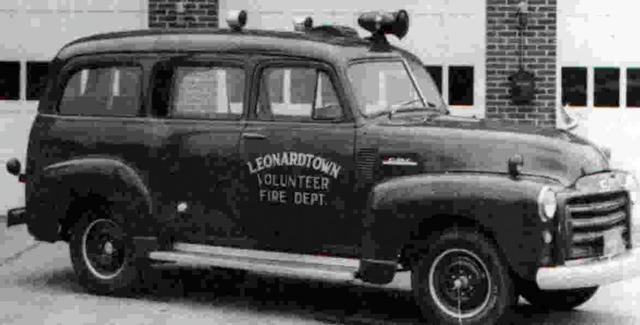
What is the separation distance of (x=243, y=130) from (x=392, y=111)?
45.9 inches

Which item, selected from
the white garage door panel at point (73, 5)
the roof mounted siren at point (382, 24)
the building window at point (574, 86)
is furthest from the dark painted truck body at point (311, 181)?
the building window at point (574, 86)

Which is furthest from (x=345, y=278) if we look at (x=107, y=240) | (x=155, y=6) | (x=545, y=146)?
(x=155, y=6)

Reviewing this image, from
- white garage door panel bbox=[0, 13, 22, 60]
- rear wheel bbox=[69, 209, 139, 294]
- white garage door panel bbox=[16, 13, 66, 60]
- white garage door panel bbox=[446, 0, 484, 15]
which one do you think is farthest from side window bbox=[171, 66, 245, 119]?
white garage door panel bbox=[0, 13, 22, 60]

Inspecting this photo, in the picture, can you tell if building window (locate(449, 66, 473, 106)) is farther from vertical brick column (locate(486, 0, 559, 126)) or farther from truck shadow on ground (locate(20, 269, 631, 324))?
truck shadow on ground (locate(20, 269, 631, 324))

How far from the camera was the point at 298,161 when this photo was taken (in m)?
10.3

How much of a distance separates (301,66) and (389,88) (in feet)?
2.29

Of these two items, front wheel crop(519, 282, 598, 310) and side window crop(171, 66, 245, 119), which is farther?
side window crop(171, 66, 245, 119)

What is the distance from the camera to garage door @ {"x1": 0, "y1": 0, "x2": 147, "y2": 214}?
16.6m

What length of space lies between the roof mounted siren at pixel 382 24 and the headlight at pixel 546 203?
222 cm

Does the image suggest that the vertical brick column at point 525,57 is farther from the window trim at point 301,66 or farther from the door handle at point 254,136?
the door handle at point 254,136

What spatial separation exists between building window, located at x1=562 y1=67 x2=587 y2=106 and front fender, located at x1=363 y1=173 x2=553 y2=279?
6703 millimetres

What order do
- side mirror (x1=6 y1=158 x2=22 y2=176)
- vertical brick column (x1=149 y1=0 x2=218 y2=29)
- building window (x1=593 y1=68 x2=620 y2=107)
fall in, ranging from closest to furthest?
side mirror (x1=6 y1=158 x2=22 y2=176)
building window (x1=593 y1=68 x2=620 y2=107)
vertical brick column (x1=149 y1=0 x2=218 y2=29)

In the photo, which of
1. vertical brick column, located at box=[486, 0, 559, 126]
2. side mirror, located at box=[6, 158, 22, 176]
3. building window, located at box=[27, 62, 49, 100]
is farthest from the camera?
building window, located at box=[27, 62, 49, 100]

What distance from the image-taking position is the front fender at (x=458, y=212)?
934cm
